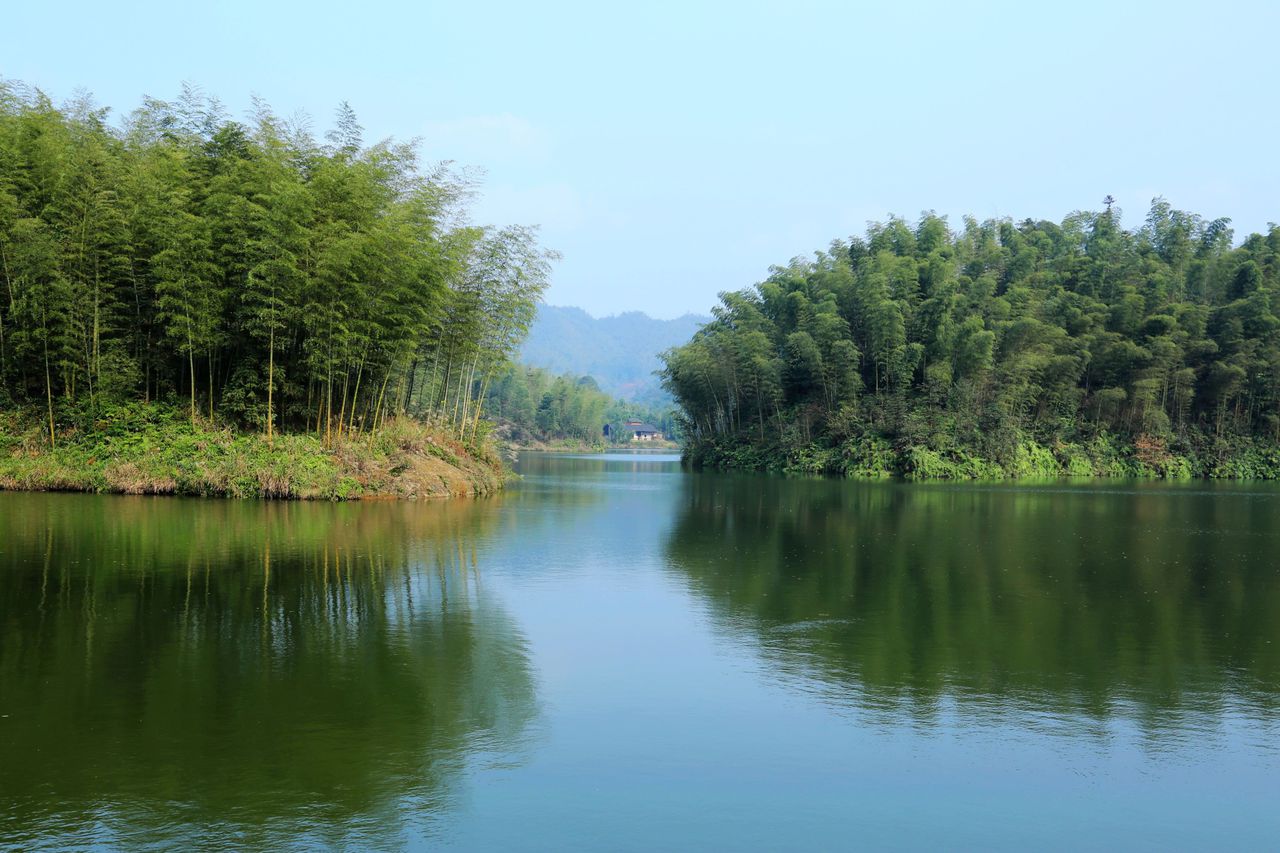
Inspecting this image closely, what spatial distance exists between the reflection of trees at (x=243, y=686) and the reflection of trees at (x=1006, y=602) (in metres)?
3.01

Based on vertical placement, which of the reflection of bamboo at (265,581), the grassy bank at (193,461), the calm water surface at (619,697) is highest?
the grassy bank at (193,461)

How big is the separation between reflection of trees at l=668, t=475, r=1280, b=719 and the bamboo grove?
902 centimetres

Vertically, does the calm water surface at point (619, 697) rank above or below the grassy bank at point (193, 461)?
below

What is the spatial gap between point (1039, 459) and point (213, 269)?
36.7 m

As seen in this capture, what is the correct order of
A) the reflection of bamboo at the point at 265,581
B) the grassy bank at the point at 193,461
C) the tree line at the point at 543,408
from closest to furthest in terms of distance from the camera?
the reflection of bamboo at the point at 265,581 → the grassy bank at the point at 193,461 → the tree line at the point at 543,408

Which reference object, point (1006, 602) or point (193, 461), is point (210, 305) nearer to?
point (193, 461)

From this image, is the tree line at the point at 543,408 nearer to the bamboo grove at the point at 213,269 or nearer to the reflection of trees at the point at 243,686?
the bamboo grove at the point at 213,269

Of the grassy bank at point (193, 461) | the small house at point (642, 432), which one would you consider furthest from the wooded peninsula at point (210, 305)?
the small house at point (642, 432)

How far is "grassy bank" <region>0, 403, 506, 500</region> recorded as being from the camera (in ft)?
67.4

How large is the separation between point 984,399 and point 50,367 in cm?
3701

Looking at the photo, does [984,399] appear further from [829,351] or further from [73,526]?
[73,526]

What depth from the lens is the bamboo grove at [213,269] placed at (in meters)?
20.7

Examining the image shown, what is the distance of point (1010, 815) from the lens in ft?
15.9

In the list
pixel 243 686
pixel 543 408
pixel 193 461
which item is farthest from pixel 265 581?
pixel 543 408
